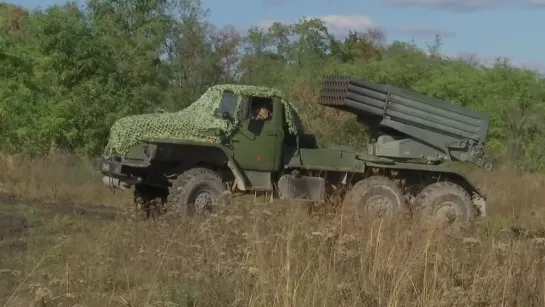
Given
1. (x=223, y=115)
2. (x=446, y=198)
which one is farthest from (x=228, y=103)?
(x=446, y=198)

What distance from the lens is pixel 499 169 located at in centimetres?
2700

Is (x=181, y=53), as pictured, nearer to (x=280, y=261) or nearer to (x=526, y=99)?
(x=526, y=99)

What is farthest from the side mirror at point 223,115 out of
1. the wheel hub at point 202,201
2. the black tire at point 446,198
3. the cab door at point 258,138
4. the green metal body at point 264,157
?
the black tire at point 446,198

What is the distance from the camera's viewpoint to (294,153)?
15.4m

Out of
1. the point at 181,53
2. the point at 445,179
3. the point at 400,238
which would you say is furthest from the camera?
the point at 181,53

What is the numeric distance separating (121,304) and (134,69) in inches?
900

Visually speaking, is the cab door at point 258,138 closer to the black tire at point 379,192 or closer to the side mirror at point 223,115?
the side mirror at point 223,115

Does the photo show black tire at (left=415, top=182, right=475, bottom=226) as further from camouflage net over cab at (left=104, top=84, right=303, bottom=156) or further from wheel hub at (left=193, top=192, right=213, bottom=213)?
wheel hub at (left=193, top=192, right=213, bottom=213)

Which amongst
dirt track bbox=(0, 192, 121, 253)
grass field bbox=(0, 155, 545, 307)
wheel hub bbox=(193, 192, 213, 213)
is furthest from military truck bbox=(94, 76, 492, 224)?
grass field bbox=(0, 155, 545, 307)

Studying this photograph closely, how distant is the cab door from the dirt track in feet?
6.84

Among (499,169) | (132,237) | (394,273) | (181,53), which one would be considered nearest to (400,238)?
(394,273)

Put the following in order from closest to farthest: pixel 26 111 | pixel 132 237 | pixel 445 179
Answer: pixel 132 237
pixel 445 179
pixel 26 111

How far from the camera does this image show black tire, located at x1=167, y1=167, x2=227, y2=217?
14.1 meters

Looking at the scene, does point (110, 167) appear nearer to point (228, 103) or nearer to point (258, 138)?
point (228, 103)
